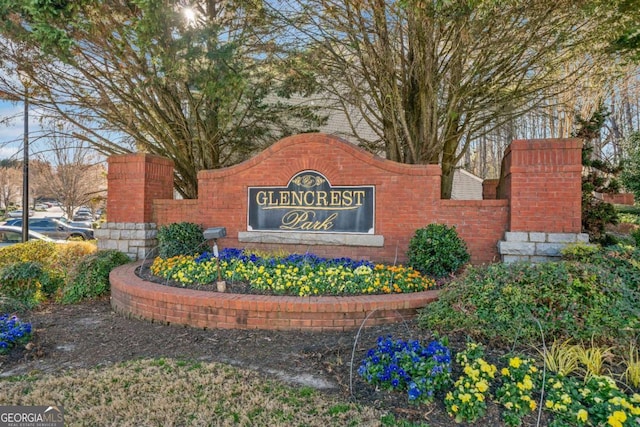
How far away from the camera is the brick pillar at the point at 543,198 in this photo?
19.0ft

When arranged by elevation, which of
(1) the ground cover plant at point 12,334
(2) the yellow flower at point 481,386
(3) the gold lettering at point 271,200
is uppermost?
(3) the gold lettering at point 271,200

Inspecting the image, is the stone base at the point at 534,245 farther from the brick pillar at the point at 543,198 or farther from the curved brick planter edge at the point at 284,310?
the curved brick planter edge at the point at 284,310

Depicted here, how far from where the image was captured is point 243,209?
24.3ft

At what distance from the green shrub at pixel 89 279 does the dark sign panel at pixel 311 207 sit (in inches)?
108

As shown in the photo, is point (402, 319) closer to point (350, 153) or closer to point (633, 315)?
point (633, 315)

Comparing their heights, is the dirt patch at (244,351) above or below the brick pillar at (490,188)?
below

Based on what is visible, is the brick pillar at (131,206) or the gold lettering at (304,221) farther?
the brick pillar at (131,206)

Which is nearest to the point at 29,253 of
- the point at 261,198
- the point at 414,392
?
the point at 261,198

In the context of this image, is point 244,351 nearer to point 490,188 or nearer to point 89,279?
point 89,279

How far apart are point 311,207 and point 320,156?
3.06ft

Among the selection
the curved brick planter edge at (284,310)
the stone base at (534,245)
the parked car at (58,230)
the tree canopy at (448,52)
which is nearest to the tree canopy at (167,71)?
the tree canopy at (448,52)

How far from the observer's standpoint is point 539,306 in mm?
3939

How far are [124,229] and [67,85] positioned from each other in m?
3.86

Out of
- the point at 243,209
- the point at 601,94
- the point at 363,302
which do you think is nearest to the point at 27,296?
the point at 243,209
